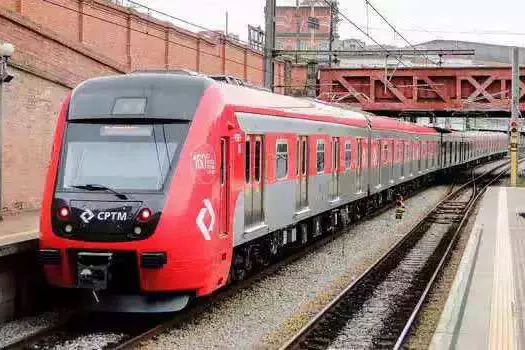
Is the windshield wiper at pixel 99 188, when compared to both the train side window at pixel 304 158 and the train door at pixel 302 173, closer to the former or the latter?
the train door at pixel 302 173

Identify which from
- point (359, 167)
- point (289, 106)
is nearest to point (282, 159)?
point (289, 106)

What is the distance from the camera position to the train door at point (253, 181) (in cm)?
1055

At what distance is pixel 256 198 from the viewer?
11078mm

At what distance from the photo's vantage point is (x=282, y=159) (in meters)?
12.3

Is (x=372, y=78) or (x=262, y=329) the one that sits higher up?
(x=372, y=78)

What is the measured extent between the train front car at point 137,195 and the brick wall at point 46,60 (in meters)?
8.91

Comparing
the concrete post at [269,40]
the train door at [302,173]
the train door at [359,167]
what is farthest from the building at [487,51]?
the train door at [302,173]

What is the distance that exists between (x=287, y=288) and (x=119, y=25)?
1414 centimetres

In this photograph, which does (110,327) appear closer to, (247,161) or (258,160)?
(247,161)

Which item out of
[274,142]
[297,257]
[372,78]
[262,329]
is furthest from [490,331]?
[372,78]

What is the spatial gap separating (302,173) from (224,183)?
4.43 meters

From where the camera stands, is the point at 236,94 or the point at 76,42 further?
the point at 76,42

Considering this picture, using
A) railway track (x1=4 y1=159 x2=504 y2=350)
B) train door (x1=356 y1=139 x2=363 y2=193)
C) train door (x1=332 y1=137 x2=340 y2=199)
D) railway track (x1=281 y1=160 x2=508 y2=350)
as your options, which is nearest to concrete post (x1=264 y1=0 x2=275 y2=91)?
train door (x1=356 y1=139 x2=363 y2=193)

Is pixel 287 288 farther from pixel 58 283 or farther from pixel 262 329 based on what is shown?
pixel 58 283
